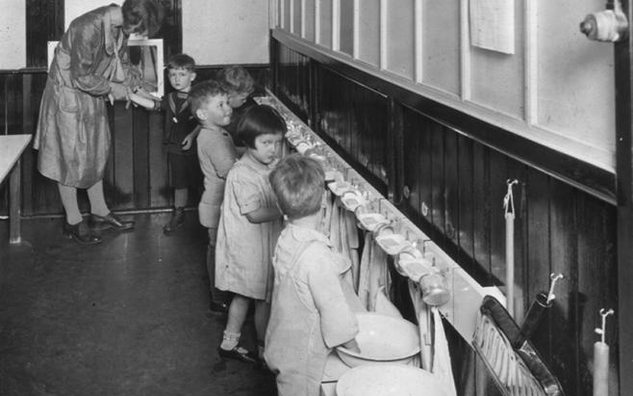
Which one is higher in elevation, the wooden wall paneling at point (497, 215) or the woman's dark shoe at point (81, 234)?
the wooden wall paneling at point (497, 215)

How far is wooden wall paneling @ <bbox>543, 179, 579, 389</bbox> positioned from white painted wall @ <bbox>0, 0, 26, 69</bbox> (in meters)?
6.09

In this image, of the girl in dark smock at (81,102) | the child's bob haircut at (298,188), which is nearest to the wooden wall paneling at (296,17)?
the girl in dark smock at (81,102)

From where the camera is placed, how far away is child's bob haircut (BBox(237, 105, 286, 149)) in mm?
3916

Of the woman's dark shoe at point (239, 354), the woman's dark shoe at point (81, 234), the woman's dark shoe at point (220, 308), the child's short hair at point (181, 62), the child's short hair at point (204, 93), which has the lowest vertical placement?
the woman's dark shoe at point (239, 354)

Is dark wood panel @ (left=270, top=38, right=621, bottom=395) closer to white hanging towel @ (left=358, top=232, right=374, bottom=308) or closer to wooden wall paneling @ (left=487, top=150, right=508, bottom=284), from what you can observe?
wooden wall paneling @ (left=487, top=150, right=508, bottom=284)

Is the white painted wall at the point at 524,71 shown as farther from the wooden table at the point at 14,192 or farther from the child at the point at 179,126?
the wooden table at the point at 14,192

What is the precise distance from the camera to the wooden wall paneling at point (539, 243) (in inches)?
81.4

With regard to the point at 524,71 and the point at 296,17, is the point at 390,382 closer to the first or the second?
the point at 524,71

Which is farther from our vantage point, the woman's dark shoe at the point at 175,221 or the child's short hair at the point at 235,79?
the woman's dark shoe at the point at 175,221

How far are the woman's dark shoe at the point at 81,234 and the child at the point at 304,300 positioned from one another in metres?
3.91

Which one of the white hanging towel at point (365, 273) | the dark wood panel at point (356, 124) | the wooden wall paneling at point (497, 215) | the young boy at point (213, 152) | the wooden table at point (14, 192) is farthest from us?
the wooden table at point (14, 192)

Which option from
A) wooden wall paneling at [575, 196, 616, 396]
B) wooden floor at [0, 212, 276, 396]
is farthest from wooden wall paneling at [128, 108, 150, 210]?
wooden wall paneling at [575, 196, 616, 396]

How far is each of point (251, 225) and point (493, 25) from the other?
2054 mm

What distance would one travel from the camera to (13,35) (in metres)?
7.18
